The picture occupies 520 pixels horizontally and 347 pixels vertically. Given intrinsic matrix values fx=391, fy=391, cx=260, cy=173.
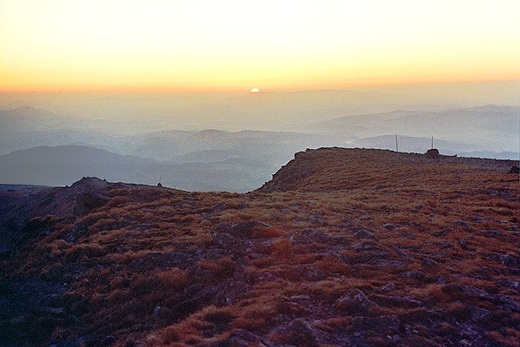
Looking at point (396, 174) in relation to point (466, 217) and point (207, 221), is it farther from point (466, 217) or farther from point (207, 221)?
point (207, 221)

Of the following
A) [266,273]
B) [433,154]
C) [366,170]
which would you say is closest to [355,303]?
[266,273]

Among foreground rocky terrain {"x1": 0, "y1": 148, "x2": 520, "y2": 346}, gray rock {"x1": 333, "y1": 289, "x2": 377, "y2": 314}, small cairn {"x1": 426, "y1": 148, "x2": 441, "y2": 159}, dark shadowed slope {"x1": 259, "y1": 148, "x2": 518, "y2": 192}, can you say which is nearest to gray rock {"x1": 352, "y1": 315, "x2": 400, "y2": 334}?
foreground rocky terrain {"x1": 0, "y1": 148, "x2": 520, "y2": 346}

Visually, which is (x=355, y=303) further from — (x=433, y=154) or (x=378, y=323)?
(x=433, y=154)

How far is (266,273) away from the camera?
570 inches

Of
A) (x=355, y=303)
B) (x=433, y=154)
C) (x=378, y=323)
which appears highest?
(x=433, y=154)

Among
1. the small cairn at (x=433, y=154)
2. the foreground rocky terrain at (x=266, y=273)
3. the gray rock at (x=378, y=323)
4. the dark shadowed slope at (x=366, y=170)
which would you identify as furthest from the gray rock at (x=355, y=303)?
the small cairn at (x=433, y=154)

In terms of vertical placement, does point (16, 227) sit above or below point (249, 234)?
below

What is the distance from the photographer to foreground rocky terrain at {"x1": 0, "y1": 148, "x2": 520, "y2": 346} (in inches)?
434

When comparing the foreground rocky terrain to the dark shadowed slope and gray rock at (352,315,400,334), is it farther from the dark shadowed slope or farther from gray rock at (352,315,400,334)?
the dark shadowed slope

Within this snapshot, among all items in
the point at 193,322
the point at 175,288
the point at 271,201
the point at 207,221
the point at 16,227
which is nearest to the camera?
the point at 193,322

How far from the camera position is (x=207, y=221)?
A: 70.4ft

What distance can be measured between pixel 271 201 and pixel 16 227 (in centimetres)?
1741

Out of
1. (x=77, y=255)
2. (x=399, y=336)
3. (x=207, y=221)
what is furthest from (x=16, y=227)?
(x=399, y=336)

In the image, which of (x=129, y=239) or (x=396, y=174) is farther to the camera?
(x=396, y=174)
